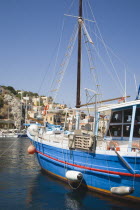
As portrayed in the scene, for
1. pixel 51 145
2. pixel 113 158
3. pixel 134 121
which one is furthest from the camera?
pixel 51 145

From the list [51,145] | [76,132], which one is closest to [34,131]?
[51,145]

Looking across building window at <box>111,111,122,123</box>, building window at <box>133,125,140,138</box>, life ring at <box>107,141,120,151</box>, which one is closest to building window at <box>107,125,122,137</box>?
building window at <box>111,111,122,123</box>

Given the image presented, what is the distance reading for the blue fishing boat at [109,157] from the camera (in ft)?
35.6

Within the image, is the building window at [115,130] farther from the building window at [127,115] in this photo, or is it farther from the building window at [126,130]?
the building window at [127,115]

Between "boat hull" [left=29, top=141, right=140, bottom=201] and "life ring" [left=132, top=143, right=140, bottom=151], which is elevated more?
"life ring" [left=132, top=143, right=140, bottom=151]

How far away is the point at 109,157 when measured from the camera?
38.0 feet

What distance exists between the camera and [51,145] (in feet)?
50.9

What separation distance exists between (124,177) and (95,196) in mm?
2306

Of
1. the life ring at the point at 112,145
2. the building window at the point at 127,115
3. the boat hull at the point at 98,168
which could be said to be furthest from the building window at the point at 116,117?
the boat hull at the point at 98,168

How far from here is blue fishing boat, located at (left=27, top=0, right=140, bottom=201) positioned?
10.8 m

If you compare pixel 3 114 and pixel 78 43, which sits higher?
pixel 78 43

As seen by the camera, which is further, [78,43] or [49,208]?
[78,43]

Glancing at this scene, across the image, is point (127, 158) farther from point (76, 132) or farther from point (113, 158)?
point (76, 132)

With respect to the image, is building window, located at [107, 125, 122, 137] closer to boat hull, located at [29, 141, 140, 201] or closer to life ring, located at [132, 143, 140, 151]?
boat hull, located at [29, 141, 140, 201]
